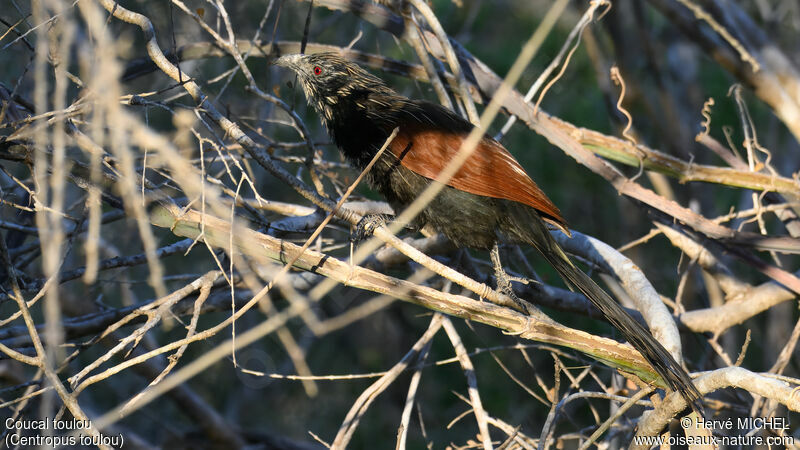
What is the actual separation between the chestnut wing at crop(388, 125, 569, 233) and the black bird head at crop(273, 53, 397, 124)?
462 mm

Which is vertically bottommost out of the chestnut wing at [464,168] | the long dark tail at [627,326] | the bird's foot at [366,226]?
the bird's foot at [366,226]

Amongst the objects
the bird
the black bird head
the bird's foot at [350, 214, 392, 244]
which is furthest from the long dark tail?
the black bird head

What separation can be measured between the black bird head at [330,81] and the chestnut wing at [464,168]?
462 millimetres

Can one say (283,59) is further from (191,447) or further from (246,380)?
(246,380)

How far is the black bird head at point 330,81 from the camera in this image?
10.4ft

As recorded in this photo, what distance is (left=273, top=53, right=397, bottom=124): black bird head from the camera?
10.4 feet

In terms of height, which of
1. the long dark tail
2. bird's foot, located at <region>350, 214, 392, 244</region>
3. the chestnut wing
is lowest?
bird's foot, located at <region>350, 214, 392, 244</region>

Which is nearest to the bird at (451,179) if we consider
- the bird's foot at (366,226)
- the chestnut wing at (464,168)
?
the chestnut wing at (464,168)

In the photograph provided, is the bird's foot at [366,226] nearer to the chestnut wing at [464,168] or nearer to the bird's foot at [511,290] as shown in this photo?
the chestnut wing at [464,168]

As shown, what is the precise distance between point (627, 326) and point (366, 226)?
1047 millimetres

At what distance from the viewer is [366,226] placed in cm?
272

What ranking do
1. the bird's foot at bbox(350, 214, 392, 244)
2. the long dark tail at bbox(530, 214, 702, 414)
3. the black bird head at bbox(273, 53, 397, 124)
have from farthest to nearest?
the black bird head at bbox(273, 53, 397, 124)
the bird's foot at bbox(350, 214, 392, 244)
the long dark tail at bbox(530, 214, 702, 414)

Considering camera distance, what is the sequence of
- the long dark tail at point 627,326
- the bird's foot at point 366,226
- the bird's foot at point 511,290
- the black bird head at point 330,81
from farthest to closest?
the black bird head at point 330,81
the bird's foot at point 366,226
the bird's foot at point 511,290
the long dark tail at point 627,326

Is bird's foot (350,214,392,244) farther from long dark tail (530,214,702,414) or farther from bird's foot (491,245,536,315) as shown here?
long dark tail (530,214,702,414)
